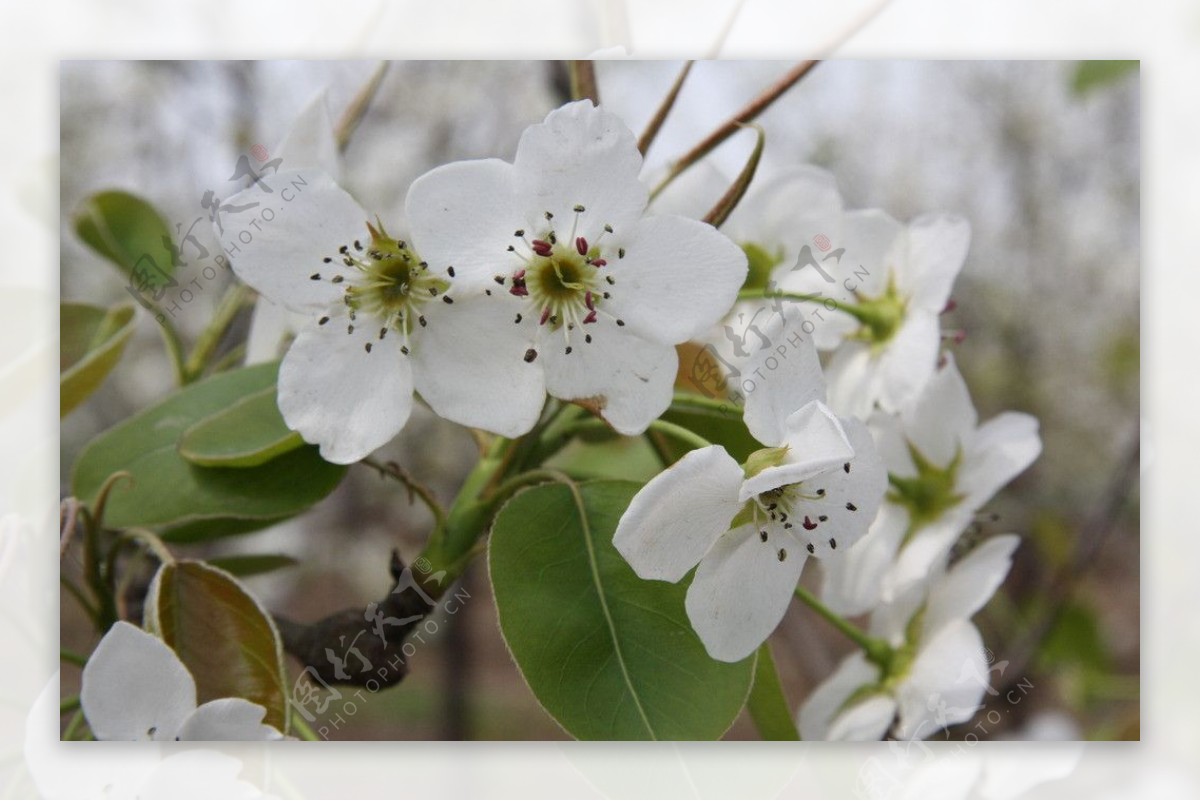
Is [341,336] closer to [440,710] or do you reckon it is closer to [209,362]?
[209,362]

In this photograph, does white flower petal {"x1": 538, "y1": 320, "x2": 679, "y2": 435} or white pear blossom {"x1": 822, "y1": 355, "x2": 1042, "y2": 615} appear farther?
white pear blossom {"x1": 822, "y1": 355, "x2": 1042, "y2": 615}

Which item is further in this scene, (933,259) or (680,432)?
(933,259)

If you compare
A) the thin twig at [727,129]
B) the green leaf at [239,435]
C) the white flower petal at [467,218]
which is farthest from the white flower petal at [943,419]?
the green leaf at [239,435]

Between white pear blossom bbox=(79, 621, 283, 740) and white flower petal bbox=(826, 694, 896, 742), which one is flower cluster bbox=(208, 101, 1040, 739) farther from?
white flower petal bbox=(826, 694, 896, 742)

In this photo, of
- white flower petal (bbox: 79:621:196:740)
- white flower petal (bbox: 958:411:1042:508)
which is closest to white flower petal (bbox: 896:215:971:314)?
white flower petal (bbox: 958:411:1042:508)

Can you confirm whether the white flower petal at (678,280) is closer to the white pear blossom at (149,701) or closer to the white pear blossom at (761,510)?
the white pear blossom at (761,510)

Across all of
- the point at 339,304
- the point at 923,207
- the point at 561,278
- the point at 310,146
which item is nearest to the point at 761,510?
the point at 561,278

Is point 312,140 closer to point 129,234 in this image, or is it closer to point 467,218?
point 467,218
